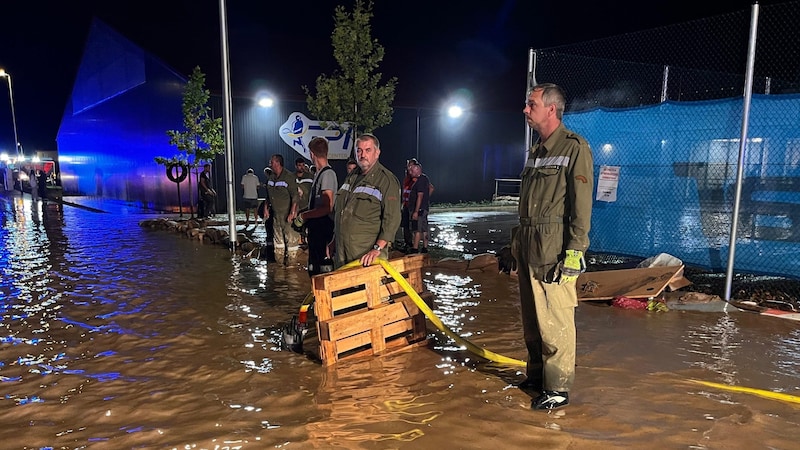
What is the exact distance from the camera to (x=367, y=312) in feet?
15.2

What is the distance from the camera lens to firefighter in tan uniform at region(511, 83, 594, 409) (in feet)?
11.6

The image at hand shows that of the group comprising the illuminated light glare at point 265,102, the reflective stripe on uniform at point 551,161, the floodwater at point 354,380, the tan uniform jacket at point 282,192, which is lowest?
the floodwater at point 354,380

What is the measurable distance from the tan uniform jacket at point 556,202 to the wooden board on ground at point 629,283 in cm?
331

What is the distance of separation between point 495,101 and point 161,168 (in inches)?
603

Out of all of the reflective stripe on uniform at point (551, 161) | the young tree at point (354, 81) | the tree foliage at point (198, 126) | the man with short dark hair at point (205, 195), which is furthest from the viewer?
the man with short dark hair at point (205, 195)

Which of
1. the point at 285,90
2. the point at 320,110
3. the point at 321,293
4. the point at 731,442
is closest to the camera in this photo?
the point at 731,442

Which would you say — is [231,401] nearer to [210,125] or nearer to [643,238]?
[643,238]

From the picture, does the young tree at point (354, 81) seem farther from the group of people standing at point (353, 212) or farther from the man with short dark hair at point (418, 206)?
the group of people standing at point (353, 212)

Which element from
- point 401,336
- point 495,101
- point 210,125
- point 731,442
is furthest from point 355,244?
point 495,101

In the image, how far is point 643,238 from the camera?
25.7ft

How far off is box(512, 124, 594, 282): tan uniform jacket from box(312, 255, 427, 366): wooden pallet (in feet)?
5.02

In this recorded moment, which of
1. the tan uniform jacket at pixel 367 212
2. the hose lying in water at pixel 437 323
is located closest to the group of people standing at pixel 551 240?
the hose lying in water at pixel 437 323

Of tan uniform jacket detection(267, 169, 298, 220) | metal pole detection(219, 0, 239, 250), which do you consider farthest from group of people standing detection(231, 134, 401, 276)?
metal pole detection(219, 0, 239, 250)

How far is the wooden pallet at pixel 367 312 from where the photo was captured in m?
4.43
